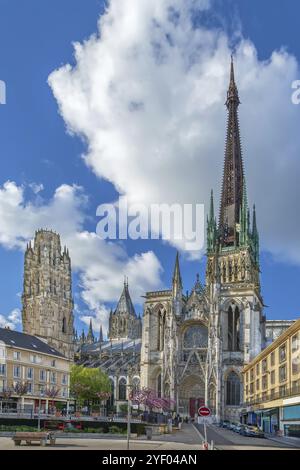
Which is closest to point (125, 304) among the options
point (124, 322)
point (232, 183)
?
point (124, 322)

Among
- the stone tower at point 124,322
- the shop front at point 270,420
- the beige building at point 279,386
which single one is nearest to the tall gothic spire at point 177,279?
the beige building at point 279,386

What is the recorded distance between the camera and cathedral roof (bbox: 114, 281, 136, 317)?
18852 cm

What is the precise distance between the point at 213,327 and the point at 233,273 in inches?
561

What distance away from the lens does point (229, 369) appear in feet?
341

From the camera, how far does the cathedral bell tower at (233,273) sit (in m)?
104

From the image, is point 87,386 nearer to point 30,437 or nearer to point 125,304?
point 30,437

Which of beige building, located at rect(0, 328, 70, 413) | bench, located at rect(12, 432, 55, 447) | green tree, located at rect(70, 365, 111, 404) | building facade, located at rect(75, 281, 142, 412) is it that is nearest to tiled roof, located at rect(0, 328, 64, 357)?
beige building, located at rect(0, 328, 70, 413)

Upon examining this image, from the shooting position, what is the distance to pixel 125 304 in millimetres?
189875

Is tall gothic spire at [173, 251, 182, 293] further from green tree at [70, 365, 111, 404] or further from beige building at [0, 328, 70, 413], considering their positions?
beige building at [0, 328, 70, 413]

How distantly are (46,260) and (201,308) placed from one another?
51.2m
